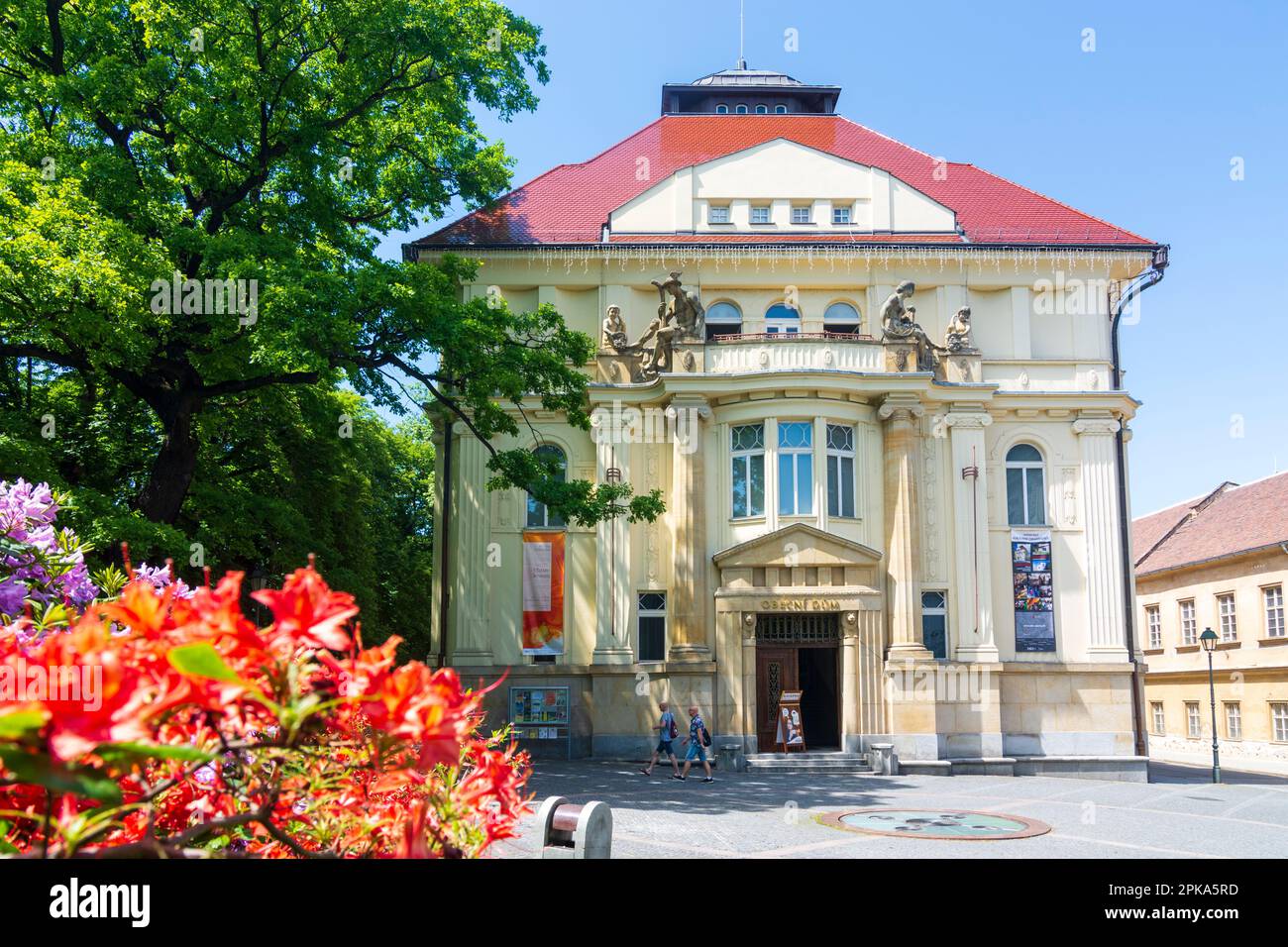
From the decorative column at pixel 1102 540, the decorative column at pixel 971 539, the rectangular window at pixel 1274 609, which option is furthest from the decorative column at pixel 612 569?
the rectangular window at pixel 1274 609

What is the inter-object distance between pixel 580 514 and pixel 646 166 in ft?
54.7

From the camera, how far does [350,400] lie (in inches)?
1225

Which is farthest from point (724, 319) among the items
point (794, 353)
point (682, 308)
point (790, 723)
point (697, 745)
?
point (697, 745)

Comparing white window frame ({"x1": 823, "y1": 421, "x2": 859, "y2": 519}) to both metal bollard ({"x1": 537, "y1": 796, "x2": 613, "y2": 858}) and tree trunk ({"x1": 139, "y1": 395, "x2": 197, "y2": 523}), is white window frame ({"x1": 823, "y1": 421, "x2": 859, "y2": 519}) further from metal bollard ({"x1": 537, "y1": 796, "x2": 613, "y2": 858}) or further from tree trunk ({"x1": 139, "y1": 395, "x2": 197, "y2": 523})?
metal bollard ({"x1": 537, "y1": 796, "x2": 613, "y2": 858})

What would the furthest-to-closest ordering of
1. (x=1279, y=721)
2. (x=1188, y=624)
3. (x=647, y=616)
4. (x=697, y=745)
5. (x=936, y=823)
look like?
(x=1188, y=624), (x=1279, y=721), (x=647, y=616), (x=697, y=745), (x=936, y=823)

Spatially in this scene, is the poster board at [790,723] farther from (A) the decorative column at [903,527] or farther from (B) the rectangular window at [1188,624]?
(B) the rectangular window at [1188,624]

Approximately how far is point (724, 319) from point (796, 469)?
16.8 ft

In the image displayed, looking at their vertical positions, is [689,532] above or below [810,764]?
above

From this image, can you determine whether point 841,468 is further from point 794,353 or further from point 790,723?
point 790,723

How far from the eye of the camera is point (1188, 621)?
42000 millimetres

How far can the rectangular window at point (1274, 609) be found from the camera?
1404 inches

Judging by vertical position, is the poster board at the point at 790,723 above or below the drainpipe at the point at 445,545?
below

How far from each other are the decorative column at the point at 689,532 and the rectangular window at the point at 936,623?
561 centimetres
